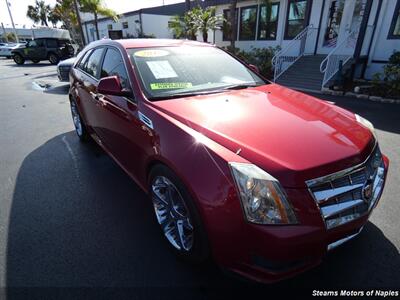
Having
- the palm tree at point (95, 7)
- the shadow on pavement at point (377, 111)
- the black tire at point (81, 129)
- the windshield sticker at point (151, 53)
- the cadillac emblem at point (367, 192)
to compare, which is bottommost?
the shadow on pavement at point (377, 111)

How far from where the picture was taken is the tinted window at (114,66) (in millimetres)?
2769

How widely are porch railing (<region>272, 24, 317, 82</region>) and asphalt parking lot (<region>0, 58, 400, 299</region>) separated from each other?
8.27 metres

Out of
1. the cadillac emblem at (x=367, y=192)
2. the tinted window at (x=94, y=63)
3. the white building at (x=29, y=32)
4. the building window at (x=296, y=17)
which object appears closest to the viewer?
the cadillac emblem at (x=367, y=192)

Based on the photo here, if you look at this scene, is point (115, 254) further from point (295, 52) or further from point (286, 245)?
point (295, 52)

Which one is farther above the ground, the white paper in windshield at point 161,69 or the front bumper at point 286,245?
the white paper in windshield at point 161,69

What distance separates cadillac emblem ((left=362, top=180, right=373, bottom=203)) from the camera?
69.9 inches

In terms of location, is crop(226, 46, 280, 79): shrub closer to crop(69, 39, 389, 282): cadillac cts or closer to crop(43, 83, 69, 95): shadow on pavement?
crop(43, 83, 69, 95): shadow on pavement

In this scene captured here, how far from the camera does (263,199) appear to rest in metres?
1.56

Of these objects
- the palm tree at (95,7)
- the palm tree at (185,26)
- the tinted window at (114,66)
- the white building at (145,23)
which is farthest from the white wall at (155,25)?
the tinted window at (114,66)

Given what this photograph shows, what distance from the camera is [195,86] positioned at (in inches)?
105

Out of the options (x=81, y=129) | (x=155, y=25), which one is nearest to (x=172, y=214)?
(x=81, y=129)

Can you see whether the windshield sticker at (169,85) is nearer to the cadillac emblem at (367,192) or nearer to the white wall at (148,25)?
the cadillac emblem at (367,192)

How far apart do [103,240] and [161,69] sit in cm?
176

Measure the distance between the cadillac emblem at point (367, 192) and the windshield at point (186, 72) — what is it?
154 centimetres
